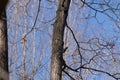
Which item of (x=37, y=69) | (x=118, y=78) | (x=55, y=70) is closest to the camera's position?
(x=55, y=70)

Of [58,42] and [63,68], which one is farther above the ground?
[58,42]

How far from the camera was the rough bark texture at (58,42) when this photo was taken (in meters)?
3.82

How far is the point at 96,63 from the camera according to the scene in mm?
4770

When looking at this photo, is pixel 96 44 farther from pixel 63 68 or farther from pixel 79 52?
pixel 63 68

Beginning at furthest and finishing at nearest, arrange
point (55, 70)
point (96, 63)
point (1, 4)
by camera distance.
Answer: point (96, 63) < point (55, 70) < point (1, 4)

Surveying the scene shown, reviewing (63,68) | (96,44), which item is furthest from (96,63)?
(63,68)

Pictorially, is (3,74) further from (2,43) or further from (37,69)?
(37,69)

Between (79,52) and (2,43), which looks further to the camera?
(79,52)

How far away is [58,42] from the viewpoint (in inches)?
155

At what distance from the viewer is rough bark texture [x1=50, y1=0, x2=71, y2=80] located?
382 centimetres

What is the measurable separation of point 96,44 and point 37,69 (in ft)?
11.0

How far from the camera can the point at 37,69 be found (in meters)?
7.71

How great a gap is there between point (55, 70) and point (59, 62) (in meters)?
0.11

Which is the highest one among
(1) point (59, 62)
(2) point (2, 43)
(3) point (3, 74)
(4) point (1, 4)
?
(4) point (1, 4)
